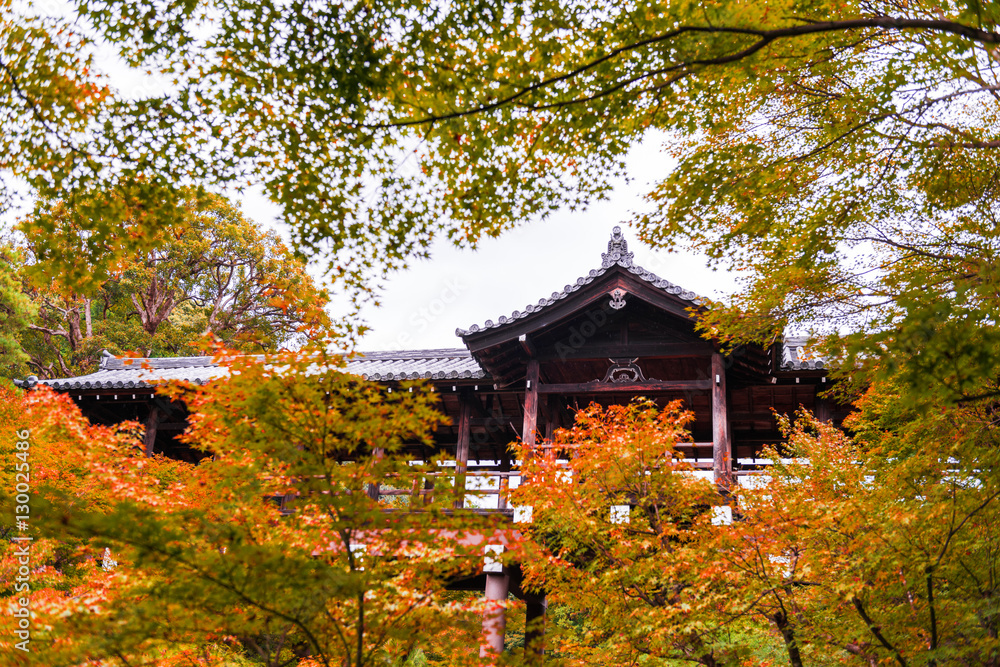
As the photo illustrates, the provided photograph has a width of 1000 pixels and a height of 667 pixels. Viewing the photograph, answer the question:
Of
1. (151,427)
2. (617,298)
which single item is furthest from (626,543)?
(151,427)

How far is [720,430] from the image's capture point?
10.2 m

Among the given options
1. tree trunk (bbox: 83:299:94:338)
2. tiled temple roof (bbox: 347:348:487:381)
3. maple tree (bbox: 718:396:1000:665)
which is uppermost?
tree trunk (bbox: 83:299:94:338)

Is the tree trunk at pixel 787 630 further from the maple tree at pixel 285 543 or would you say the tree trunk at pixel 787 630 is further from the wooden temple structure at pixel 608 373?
the wooden temple structure at pixel 608 373

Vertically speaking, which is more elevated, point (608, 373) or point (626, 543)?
point (608, 373)

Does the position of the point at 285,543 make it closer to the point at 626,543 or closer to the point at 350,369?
the point at 626,543

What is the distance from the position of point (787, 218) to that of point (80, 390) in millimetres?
14236

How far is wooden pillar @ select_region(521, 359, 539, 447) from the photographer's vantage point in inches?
423

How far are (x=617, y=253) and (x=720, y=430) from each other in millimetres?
3466

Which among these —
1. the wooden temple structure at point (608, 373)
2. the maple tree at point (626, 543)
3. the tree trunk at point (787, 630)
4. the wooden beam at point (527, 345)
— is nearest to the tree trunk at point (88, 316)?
the wooden temple structure at point (608, 373)

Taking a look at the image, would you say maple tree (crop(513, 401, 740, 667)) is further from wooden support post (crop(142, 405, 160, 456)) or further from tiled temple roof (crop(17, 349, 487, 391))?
wooden support post (crop(142, 405, 160, 456))

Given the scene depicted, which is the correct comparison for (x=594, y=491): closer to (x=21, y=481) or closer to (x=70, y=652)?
(x=70, y=652)

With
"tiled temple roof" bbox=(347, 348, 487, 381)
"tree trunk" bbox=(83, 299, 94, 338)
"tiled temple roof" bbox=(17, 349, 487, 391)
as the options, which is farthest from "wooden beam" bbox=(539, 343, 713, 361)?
"tree trunk" bbox=(83, 299, 94, 338)

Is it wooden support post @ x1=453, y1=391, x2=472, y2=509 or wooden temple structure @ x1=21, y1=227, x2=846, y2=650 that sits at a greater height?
wooden temple structure @ x1=21, y1=227, x2=846, y2=650

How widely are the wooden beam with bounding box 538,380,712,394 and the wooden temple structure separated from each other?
0.02m
